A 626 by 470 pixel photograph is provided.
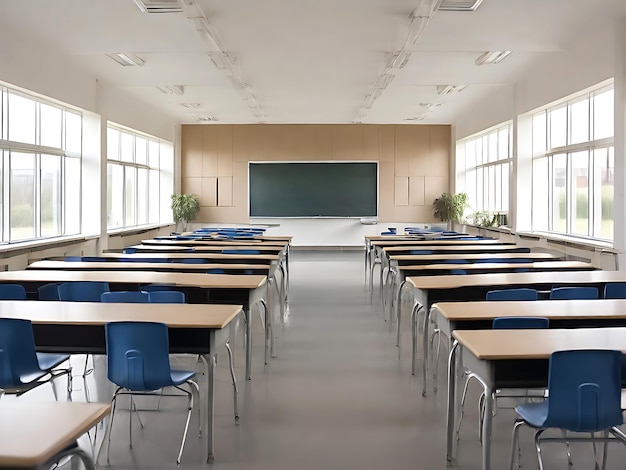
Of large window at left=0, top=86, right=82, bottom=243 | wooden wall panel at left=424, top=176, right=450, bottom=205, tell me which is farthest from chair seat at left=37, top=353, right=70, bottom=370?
wooden wall panel at left=424, top=176, right=450, bottom=205

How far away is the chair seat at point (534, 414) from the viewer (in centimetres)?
302

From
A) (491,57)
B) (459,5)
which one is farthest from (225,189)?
(459,5)

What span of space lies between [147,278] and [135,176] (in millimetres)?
10546

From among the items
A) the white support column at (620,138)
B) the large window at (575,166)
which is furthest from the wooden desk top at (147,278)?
the large window at (575,166)

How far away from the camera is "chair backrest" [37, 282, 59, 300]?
5480mm

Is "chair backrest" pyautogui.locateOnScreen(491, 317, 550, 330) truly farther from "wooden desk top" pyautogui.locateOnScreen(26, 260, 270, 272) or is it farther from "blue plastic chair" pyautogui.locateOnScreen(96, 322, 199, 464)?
"wooden desk top" pyautogui.locateOnScreen(26, 260, 270, 272)

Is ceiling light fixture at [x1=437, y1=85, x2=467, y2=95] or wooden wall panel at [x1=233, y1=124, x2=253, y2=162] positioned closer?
ceiling light fixture at [x1=437, y1=85, x2=467, y2=95]

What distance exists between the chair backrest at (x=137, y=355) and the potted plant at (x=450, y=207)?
14948mm

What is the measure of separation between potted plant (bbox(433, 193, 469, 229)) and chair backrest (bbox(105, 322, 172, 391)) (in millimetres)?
14948

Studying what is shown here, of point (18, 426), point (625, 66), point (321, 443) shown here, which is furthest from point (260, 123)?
point (18, 426)

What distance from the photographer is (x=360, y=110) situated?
15859mm

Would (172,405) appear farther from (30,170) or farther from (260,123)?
(260,123)

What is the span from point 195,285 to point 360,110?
36.5 feet

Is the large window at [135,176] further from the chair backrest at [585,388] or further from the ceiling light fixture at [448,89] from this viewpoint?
the chair backrest at [585,388]
